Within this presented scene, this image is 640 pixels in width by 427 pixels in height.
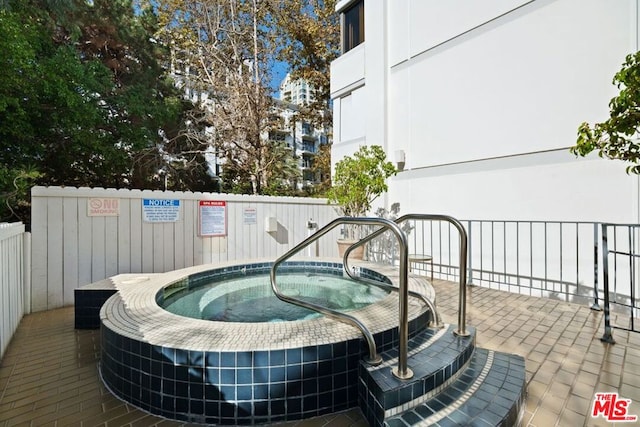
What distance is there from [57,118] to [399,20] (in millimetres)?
10015

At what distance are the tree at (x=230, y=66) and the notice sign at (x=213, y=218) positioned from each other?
21.4 feet

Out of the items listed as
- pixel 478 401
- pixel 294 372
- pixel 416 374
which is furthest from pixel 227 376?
pixel 478 401

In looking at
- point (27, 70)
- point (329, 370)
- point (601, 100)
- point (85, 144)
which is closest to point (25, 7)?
point (27, 70)

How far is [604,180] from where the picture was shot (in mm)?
4125

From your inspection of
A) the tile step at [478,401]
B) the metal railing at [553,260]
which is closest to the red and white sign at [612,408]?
the tile step at [478,401]

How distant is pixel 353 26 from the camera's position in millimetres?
8938

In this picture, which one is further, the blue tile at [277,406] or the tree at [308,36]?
the tree at [308,36]

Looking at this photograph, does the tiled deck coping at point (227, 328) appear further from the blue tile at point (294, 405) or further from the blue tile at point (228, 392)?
the blue tile at point (294, 405)

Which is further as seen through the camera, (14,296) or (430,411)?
(14,296)

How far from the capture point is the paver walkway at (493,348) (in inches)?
75.1

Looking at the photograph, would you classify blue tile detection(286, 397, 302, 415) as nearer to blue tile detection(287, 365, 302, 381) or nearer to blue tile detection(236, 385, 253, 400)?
blue tile detection(287, 365, 302, 381)

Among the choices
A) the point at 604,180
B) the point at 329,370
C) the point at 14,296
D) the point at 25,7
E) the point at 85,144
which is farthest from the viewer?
the point at 85,144

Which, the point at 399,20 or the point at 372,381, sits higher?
the point at 399,20

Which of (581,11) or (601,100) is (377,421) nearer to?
(601,100)
